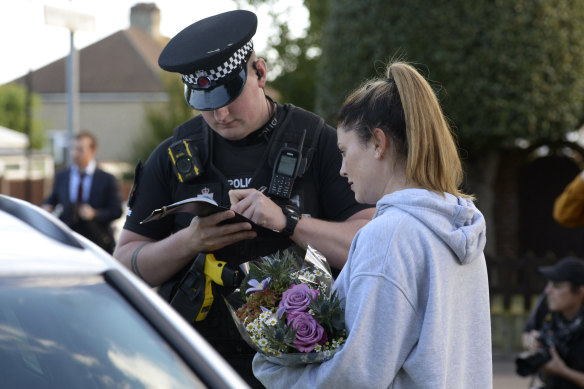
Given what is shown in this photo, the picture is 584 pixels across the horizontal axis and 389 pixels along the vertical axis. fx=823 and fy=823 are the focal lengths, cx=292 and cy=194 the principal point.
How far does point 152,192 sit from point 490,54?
8262 millimetres

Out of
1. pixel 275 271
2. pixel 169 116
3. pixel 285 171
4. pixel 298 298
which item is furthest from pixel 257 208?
pixel 169 116

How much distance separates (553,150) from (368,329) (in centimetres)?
1217

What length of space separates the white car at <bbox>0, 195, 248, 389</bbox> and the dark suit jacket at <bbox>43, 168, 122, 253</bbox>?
6.62 m

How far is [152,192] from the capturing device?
294 cm

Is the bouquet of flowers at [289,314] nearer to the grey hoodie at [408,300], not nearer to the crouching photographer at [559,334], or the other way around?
the grey hoodie at [408,300]

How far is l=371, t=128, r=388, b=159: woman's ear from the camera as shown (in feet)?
6.68

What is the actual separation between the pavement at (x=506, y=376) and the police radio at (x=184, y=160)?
16.8ft

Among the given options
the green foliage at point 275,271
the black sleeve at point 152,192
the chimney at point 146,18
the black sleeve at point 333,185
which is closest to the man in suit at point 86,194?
the black sleeve at point 152,192

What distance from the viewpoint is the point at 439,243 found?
6.34ft

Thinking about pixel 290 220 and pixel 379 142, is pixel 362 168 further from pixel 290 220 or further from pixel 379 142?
pixel 290 220

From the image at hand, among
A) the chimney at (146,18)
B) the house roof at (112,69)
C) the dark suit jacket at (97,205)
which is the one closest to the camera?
the dark suit jacket at (97,205)

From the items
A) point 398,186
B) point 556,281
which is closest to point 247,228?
point 398,186

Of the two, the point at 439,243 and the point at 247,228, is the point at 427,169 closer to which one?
the point at 439,243

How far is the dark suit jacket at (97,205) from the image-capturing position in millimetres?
8211
